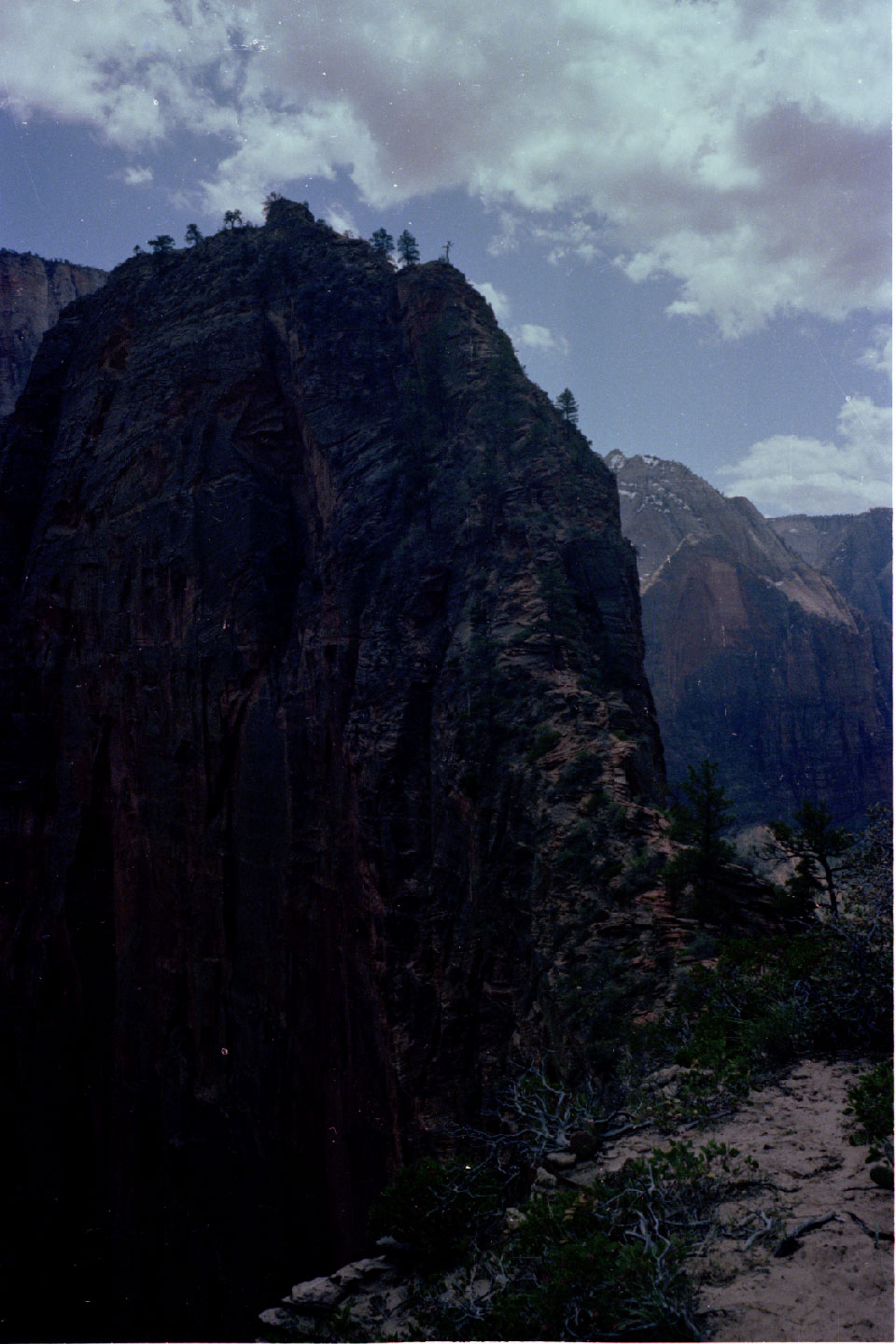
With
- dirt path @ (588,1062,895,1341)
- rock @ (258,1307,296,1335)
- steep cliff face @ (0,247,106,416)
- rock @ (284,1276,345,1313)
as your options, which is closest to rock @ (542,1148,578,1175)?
dirt path @ (588,1062,895,1341)

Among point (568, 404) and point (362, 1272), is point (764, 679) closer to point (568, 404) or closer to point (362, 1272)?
Result: point (568, 404)

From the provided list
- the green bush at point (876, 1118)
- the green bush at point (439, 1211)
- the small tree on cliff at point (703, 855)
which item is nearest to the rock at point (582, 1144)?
the green bush at point (439, 1211)

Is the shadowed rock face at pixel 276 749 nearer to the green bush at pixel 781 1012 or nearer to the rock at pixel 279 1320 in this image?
the green bush at pixel 781 1012

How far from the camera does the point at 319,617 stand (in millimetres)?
34844

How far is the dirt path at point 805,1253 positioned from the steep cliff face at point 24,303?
110 meters

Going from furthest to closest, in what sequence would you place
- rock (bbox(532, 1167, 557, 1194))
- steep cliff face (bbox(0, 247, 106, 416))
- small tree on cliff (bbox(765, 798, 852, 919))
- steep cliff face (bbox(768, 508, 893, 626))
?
steep cliff face (bbox(768, 508, 893, 626)) < steep cliff face (bbox(0, 247, 106, 416)) < small tree on cliff (bbox(765, 798, 852, 919)) < rock (bbox(532, 1167, 557, 1194))

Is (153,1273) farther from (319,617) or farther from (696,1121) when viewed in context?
(696,1121)

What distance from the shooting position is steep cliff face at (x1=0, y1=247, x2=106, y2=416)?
318ft

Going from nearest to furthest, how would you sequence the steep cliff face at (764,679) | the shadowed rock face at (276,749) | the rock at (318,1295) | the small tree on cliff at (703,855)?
the rock at (318,1295) < the small tree on cliff at (703,855) < the shadowed rock face at (276,749) < the steep cliff face at (764,679)

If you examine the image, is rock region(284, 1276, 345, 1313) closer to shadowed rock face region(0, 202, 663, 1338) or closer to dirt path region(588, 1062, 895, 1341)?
→ dirt path region(588, 1062, 895, 1341)

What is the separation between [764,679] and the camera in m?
119

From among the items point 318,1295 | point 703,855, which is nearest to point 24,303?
point 703,855

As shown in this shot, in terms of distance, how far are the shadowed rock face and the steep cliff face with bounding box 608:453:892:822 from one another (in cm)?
7529

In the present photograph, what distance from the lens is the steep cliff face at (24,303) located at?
318 ft
